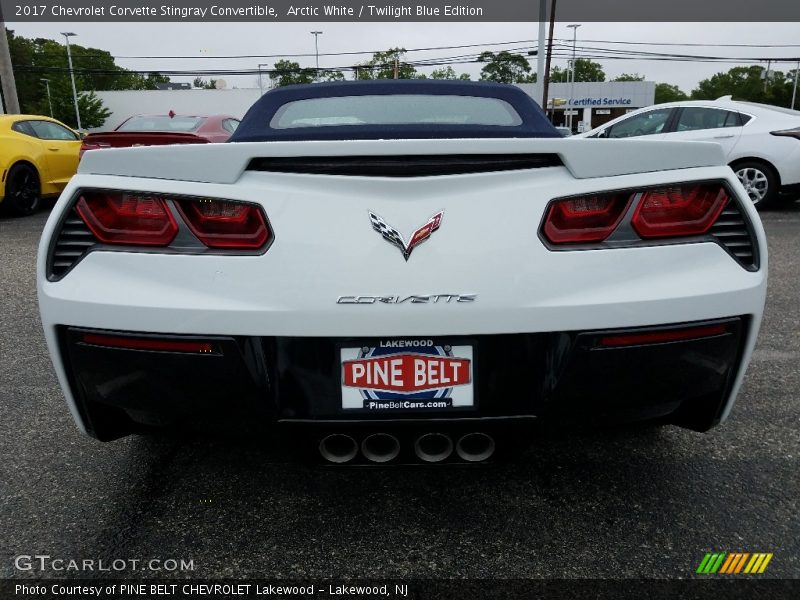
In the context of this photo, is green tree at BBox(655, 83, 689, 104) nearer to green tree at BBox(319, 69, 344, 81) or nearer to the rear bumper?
green tree at BBox(319, 69, 344, 81)

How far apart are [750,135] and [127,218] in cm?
869

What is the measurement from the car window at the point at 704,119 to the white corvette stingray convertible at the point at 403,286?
312 inches

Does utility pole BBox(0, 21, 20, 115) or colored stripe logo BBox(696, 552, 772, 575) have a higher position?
utility pole BBox(0, 21, 20, 115)

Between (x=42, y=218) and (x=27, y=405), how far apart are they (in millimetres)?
7291

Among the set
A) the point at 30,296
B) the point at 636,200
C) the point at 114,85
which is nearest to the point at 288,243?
the point at 636,200

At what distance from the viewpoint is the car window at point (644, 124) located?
29.9 feet

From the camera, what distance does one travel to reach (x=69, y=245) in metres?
1.73

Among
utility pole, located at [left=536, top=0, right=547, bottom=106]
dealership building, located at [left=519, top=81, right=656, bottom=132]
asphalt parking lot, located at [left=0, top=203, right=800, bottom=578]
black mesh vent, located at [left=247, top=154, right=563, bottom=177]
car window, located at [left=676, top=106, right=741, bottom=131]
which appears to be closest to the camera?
black mesh vent, located at [left=247, top=154, right=563, bottom=177]

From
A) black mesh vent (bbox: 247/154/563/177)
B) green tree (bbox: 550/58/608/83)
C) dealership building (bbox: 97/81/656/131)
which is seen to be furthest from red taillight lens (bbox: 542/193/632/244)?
green tree (bbox: 550/58/608/83)

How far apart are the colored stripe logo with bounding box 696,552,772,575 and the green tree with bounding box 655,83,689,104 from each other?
398ft

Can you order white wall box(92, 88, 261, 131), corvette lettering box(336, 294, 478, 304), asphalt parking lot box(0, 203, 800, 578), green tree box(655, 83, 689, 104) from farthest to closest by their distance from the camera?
green tree box(655, 83, 689, 104)
white wall box(92, 88, 261, 131)
asphalt parking lot box(0, 203, 800, 578)
corvette lettering box(336, 294, 478, 304)

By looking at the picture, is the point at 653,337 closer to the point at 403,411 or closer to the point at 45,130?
the point at 403,411

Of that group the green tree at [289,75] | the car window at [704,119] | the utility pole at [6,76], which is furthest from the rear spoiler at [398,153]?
the green tree at [289,75]

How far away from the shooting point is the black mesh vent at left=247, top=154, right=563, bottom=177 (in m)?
1.67
